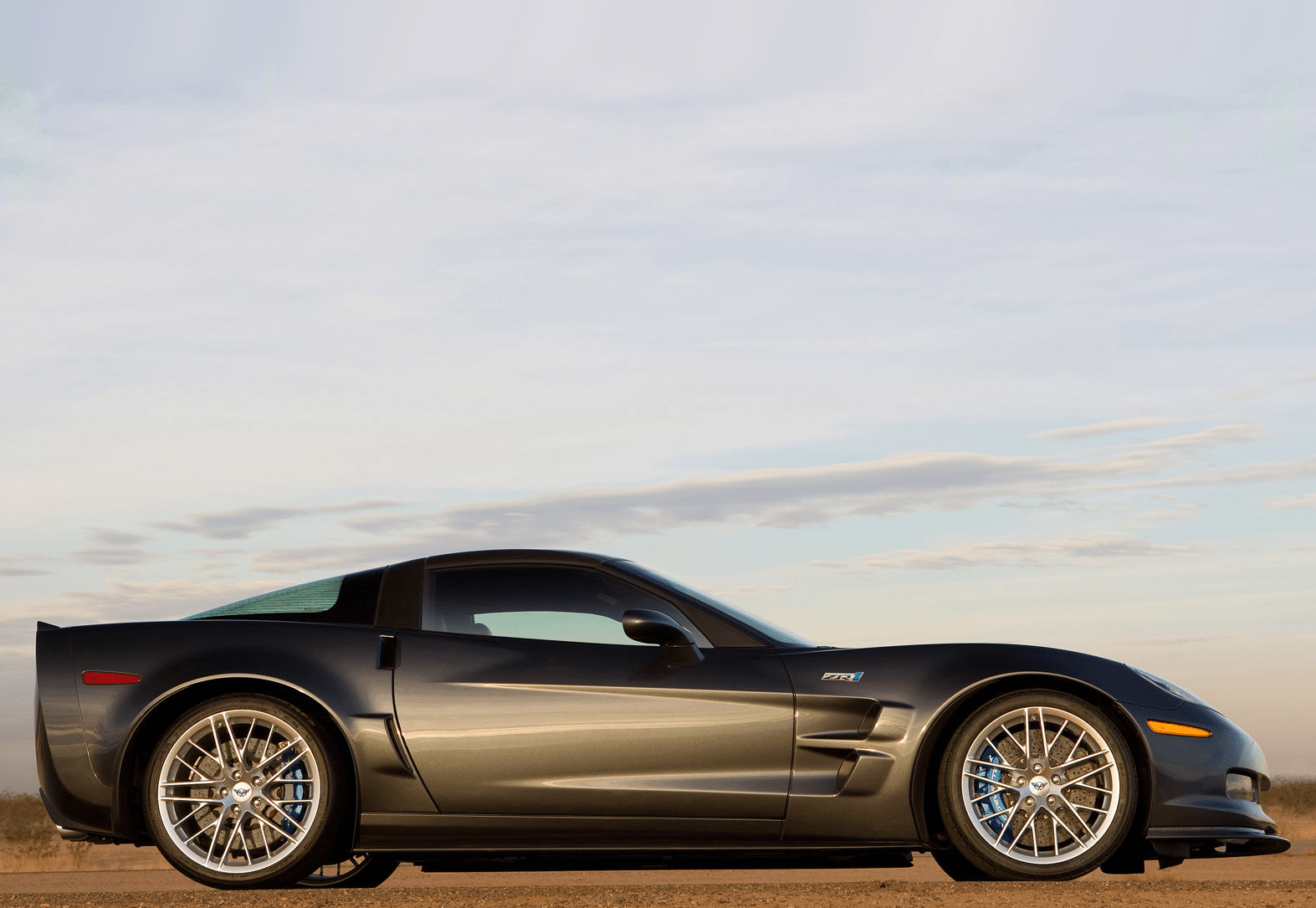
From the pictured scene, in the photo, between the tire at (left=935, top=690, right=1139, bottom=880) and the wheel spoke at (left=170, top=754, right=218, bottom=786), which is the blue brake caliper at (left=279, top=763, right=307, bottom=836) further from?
the tire at (left=935, top=690, right=1139, bottom=880)

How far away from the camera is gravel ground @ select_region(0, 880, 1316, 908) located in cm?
564

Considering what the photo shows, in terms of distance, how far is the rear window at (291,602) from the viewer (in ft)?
22.5

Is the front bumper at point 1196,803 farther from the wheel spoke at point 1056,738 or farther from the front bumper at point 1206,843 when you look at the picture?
the wheel spoke at point 1056,738

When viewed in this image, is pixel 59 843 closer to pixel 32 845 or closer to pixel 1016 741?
pixel 32 845

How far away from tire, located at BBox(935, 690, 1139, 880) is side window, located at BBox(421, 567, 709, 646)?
1.34m

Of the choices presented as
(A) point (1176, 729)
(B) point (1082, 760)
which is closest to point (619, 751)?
(B) point (1082, 760)

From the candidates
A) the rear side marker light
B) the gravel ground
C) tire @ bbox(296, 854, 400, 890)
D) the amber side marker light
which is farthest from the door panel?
the amber side marker light

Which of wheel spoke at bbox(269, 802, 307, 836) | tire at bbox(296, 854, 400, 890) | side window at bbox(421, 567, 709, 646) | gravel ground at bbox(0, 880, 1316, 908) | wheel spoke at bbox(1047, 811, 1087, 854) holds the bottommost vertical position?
tire at bbox(296, 854, 400, 890)

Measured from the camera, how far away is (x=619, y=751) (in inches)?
246

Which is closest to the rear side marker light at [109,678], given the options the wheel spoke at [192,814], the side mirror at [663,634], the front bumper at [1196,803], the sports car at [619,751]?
the sports car at [619,751]

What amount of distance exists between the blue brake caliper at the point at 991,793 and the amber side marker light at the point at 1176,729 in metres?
0.73

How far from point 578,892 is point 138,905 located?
185 centimetres

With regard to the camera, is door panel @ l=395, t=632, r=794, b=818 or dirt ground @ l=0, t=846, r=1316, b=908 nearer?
dirt ground @ l=0, t=846, r=1316, b=908

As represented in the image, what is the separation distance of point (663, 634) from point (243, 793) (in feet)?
6.82
